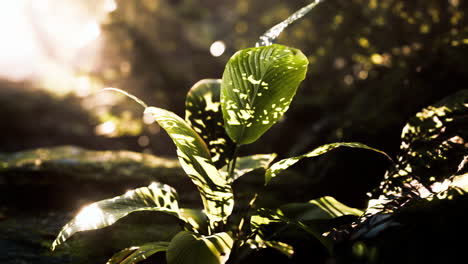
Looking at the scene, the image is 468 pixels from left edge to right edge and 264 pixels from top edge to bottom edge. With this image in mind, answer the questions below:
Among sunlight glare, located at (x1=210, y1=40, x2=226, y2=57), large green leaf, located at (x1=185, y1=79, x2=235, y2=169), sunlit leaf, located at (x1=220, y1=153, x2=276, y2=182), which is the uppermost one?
sunlight glare, located at (x1=210, y1=40, x2=226, y2=57)

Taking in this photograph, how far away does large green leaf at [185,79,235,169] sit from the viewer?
1.67m

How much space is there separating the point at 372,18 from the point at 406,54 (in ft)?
1.63

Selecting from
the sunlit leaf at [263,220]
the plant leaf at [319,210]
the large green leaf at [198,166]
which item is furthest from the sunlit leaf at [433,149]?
the large green leaf at [198,166]

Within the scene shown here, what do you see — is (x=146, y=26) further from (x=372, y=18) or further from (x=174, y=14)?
(x=372, y=18)

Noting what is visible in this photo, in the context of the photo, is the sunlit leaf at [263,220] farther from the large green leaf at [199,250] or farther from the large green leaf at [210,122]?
the large green leaf at [210,122]

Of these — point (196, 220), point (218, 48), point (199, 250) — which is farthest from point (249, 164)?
point (218, 48)

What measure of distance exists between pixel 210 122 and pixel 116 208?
0.67 m

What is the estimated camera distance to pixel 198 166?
4.24 feet

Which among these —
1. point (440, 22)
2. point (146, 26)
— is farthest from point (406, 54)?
point (146, 26)

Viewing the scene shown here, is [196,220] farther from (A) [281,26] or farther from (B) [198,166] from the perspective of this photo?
(A) [281,26]

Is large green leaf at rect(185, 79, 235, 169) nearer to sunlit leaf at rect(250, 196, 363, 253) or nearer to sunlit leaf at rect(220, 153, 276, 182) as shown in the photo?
sunlit leaf at rect(220, 153, 276, 182)

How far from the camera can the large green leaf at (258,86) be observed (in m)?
1.33

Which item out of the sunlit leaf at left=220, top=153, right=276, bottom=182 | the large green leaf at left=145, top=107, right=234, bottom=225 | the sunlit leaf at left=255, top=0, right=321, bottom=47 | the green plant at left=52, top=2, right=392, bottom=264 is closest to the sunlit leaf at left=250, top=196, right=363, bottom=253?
the green plant at left=52, top=2, right=392, bottom=264

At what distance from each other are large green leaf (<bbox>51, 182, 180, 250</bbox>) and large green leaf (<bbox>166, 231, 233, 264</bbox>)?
149 millimetres
